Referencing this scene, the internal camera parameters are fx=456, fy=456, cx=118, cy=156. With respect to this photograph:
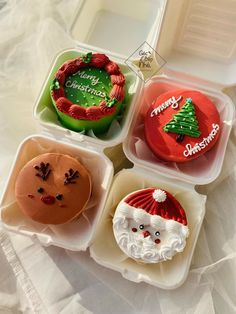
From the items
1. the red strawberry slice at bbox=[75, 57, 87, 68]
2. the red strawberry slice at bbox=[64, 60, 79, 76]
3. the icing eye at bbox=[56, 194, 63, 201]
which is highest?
the red strawberry slice at bbox=[75, 57, 87, 68]

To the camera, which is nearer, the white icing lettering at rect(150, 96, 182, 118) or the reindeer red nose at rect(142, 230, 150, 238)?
the reindeer red nose at rect(142, 230, 150, 238)

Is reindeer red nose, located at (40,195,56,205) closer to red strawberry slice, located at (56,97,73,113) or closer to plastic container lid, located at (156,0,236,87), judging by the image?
red strawberry slice, located at (56,97,73,113)

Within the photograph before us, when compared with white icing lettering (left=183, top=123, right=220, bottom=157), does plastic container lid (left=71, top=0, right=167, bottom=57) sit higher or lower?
higher

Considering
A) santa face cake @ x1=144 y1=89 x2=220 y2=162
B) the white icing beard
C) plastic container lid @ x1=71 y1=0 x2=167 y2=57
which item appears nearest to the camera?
the white icing beard

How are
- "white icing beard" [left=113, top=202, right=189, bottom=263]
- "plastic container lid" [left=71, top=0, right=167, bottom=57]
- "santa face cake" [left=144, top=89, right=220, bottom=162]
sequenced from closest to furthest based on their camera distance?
"white icing beard" [left=113, top=202, right=189, bottom=263] < "santa face cake" [left=144, top=89, right=220, bottom=162] < "plastic container lid" [left=71, top=0, right=167, bottom=57]

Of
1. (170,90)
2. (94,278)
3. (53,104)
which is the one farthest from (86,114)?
(94,278)

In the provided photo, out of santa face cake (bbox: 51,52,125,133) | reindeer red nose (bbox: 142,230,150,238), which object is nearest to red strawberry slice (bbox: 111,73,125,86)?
santa face cake (bbox: 51,52,125,133)

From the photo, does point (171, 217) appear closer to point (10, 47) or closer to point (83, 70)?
point (83, 70)

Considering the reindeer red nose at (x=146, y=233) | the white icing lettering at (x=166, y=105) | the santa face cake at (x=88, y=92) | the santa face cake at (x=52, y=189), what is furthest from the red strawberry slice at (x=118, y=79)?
the reindeer red nose at (x=146, y=233)
